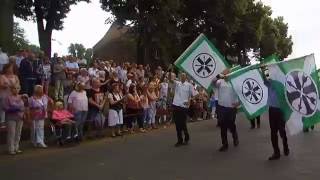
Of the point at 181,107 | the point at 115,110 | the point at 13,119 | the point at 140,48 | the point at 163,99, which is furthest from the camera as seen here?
the point at 140,48

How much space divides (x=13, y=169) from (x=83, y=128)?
6.02 m

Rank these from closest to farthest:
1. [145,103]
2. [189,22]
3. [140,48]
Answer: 1. [145,103]
2. [140,48]
3. [189,22]

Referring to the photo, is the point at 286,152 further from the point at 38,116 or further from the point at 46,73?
the point at 46,73

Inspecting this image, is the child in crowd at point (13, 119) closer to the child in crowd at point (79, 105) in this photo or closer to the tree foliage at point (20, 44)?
the child in crowd at point (79, 105)

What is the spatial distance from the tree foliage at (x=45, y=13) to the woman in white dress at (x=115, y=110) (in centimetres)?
1846

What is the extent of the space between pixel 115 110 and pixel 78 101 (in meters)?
1.92

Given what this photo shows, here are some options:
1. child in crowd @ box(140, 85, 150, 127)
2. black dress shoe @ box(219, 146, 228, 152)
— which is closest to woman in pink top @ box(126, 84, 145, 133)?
child in crowd @ box(140, 85, 150, 127)

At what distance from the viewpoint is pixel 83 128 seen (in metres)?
18.2

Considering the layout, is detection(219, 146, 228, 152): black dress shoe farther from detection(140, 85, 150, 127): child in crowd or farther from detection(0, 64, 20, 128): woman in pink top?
detection(140, 85, 150, 127): child in crowd

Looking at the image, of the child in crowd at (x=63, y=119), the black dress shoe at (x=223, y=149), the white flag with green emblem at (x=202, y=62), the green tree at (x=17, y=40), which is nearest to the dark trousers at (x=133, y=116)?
the child in crowd at (x=63, y=119)

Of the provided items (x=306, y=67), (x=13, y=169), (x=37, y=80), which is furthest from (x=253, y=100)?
(x=37, y=80)

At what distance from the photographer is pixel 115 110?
1855 cm

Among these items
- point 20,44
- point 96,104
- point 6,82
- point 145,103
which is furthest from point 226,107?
point 20,44

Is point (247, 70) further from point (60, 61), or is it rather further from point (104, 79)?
point (60, 61)
